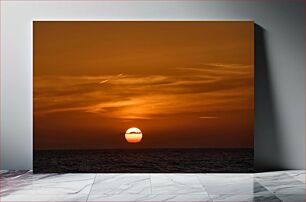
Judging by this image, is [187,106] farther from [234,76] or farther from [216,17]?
[216,17]

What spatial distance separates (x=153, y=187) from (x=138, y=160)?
38.1 inches

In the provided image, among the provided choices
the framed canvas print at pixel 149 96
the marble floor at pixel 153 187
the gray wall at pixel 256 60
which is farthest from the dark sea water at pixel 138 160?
the gray wall at pixel 256 60

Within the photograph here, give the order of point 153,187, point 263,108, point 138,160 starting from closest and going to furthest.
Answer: point 153,187, point 138,160, point 263,108

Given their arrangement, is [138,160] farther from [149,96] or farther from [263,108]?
[263,108]

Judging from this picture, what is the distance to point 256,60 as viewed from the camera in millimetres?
6547

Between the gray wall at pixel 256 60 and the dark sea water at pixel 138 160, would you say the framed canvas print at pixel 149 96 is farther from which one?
the gray wall at pixel 256 60

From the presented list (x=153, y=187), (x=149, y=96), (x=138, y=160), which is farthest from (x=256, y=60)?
(x=153, y=187)

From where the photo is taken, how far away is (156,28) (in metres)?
6.44

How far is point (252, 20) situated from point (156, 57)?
49.6 inches

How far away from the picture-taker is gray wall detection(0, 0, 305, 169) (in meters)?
6.44

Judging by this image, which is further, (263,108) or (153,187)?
(263,108)

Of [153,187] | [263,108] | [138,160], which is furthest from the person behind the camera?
[263,108]

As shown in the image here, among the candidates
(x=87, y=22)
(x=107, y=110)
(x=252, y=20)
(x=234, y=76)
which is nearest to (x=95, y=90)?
(x=107, y=110)

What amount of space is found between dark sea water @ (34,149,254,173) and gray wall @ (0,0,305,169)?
29 centimetres
